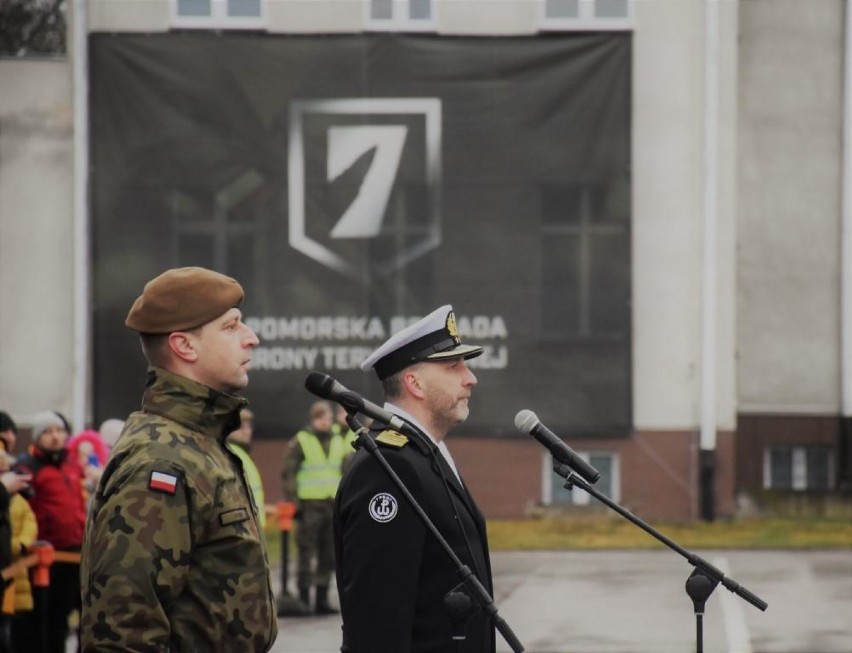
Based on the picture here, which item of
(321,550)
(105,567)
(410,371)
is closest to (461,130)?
(321,550)

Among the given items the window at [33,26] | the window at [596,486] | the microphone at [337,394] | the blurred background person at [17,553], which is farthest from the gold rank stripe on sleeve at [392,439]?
the window at [33,26]

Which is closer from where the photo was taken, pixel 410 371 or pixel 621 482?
pixel 410 371

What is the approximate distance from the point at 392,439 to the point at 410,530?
1.12 ft

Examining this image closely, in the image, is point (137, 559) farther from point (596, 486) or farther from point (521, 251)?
point (596, 486)

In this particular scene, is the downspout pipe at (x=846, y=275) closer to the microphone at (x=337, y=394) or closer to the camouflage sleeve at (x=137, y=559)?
the microphone at (x=337, y=394)

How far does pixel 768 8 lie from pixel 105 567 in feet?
67.6

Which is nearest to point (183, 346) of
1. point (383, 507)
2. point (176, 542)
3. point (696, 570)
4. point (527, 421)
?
point (176, 542)

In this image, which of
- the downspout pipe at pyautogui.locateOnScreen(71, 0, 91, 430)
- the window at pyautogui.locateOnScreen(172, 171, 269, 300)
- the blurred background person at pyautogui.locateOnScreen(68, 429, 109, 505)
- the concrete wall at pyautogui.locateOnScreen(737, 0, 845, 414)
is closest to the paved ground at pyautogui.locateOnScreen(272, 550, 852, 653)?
the blurred background person at pyautogui.locateOnScreen(68, 429, 109, 505)

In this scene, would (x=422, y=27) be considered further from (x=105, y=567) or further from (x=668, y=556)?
(x=105, y=567)

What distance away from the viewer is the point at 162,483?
3.91 m

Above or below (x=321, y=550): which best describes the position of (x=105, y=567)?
above

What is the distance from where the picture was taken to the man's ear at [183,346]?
13.8ft

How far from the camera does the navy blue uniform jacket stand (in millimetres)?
4590

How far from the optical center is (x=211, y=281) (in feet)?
13.9
